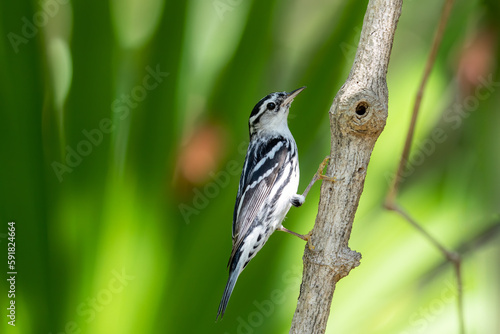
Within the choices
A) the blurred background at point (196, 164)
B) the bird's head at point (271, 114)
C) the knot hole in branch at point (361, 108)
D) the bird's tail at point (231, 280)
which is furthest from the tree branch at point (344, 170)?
the bird's head at point (271, 114)

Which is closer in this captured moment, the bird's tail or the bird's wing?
the bird's tail

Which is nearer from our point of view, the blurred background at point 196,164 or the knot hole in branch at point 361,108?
the knot hole in branch at point 361,108

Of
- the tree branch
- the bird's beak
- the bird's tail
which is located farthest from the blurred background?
the tree branch

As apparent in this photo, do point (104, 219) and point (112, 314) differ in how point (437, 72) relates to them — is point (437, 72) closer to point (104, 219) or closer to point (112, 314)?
point (104, 219)

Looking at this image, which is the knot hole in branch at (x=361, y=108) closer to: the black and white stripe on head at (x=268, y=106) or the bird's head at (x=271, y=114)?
the bird's head at (x=271, y=114)

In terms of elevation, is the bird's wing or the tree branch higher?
the bird's wing

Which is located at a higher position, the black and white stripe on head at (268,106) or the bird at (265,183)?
the black and white stripe on head at (268,106)

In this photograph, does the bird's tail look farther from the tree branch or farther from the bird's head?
the bird's head
